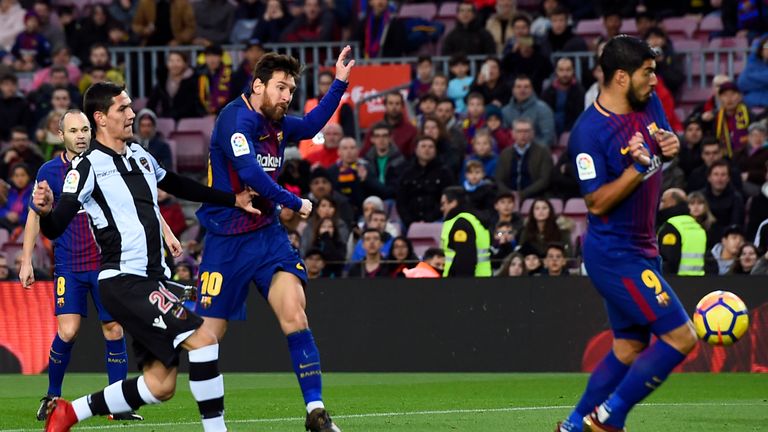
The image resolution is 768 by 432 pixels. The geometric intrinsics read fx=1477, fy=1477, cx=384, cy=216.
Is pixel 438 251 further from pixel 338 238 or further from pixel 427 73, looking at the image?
pixel 427 73

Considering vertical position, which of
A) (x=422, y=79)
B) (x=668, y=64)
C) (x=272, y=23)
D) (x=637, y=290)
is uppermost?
(x=272, y=23)

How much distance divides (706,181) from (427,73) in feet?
15.1

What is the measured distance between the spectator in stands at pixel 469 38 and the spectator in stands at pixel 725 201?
5.00m

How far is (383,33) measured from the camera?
21.0 metres

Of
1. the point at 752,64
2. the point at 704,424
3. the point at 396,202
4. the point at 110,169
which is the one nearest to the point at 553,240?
the point at 396,202

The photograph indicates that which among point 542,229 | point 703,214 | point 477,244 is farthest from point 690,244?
point 477,244

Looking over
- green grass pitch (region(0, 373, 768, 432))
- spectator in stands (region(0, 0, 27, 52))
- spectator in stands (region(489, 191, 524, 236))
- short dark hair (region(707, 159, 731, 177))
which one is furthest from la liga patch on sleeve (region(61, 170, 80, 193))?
spectator in stands (region(0, 0, 27, 52))

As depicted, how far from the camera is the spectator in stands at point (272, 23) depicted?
21938 mm

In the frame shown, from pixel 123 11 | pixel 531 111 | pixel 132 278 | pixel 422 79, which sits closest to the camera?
pixel 132 278

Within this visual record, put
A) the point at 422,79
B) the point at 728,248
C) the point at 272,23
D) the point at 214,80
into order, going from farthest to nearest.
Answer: the point at 272,23 < the point at 214,80 < the point at 422,79 < the point at 728,248

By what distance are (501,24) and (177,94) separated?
4.72 m

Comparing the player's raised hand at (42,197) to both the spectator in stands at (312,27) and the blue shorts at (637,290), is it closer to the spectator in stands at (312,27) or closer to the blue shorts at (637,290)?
the blue shorts at (637,290)

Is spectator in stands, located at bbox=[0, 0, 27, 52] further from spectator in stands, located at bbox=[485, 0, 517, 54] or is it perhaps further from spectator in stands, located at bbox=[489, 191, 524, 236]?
spectator in stands, located at bbox=[489, 191, 524, 236]

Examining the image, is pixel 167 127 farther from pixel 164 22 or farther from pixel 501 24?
pixel 501 24
